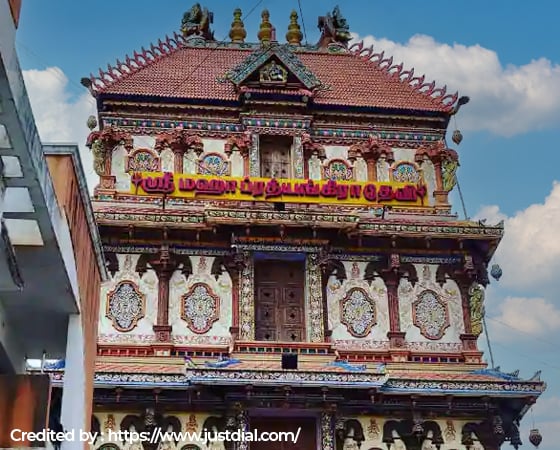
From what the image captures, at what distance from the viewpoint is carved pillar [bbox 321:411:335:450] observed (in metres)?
20.1

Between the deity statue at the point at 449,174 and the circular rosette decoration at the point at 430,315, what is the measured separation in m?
3.68

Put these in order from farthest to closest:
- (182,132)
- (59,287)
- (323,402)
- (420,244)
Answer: (182,132)
(420,244)
(323,402)
(59,287)

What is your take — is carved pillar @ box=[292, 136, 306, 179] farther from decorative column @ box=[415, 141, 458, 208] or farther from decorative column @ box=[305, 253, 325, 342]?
decorative column @ box=[415, 141, 458, 208]

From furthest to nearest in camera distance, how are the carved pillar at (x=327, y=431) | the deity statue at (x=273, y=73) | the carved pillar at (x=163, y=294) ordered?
the deity statue at (x=273, y=73)
the carved pillar at (x=163, y=294)
the carved pillar at (x=327, y=431)

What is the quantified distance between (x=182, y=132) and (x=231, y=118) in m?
1.55

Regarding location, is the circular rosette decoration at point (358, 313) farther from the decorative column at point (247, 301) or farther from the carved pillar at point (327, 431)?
the carved pillar at point (327, 431)

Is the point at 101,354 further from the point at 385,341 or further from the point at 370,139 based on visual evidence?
the point at 370,139

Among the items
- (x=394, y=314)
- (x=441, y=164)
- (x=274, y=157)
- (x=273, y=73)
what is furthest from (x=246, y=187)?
(x=441, y=164)

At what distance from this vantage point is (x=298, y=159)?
2508 centimetres

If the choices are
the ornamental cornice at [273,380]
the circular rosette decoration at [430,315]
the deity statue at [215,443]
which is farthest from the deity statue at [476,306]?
the deity statue at [215,443]

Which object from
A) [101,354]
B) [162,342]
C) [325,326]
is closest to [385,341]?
[325,326]

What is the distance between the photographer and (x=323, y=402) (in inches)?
797

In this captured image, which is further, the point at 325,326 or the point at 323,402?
the point at 325,326

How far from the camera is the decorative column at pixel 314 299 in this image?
22.0 m
